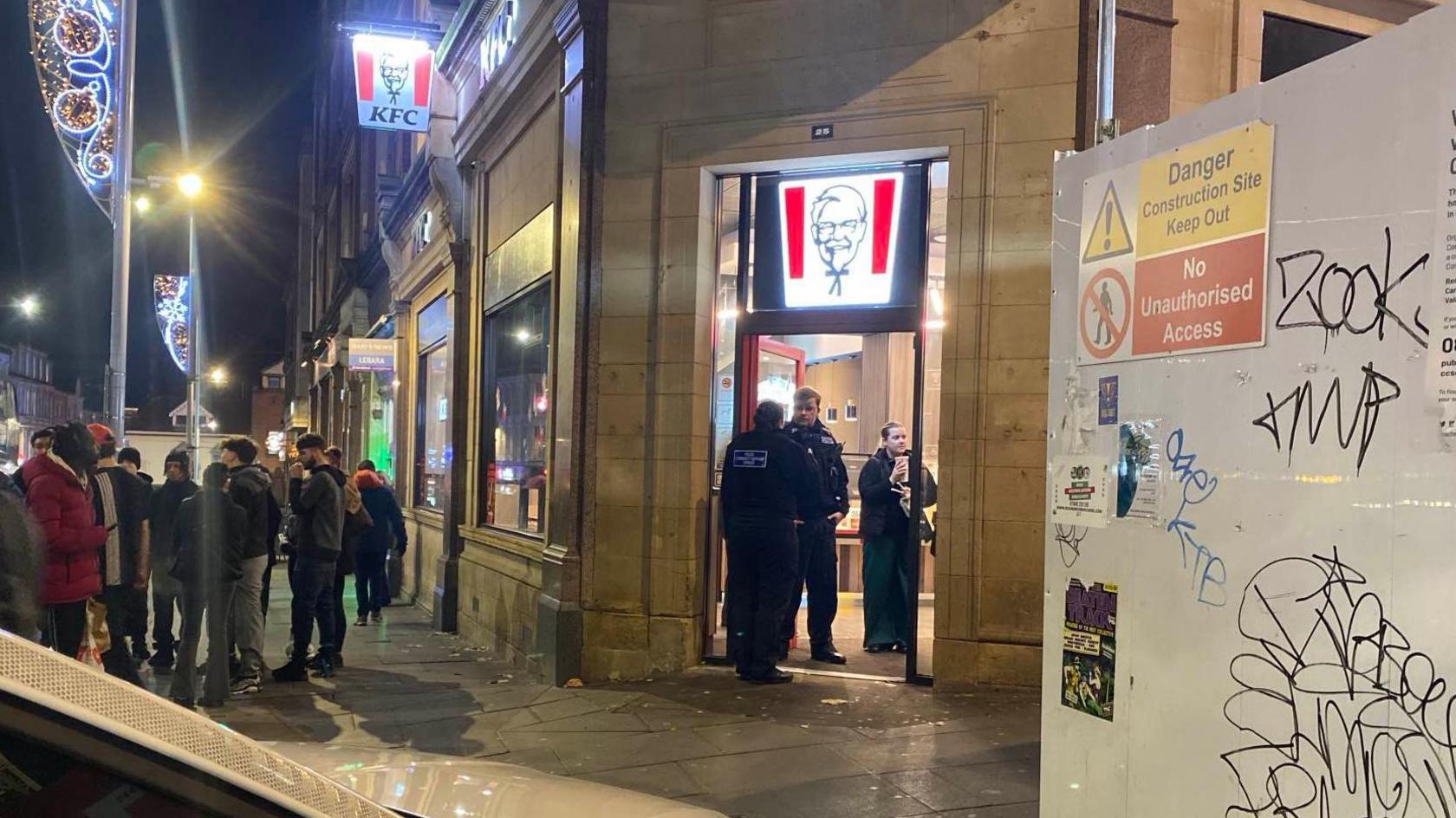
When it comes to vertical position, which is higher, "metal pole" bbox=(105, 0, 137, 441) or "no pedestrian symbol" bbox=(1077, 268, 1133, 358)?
"metal pole" bbox=(105, 0, 137, 441)

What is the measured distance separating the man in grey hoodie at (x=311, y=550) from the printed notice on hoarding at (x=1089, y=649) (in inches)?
266

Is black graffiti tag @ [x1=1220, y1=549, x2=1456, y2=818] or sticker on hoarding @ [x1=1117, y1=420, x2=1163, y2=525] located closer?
black graffiti tag @ [x1=1220, y1=549, x2=1456, y2=818]

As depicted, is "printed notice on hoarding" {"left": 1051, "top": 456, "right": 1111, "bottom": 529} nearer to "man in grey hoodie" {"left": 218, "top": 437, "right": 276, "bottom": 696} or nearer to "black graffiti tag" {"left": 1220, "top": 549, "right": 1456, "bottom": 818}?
"black graffiti tag" {"left": 1220, "top": 549, "right": 1456, "bottom": 818}

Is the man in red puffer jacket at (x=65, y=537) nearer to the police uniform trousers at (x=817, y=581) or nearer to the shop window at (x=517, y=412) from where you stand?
the shop window at (x=517, y=412)

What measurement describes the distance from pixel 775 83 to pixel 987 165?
5.59 ft

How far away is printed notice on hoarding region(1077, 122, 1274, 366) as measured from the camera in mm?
2600

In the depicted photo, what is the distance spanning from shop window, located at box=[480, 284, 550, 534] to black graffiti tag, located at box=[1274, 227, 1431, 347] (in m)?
6.89

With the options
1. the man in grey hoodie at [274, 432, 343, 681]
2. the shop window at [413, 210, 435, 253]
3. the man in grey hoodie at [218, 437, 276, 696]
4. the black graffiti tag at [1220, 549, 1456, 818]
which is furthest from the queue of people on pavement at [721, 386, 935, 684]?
the shop window at [413, 210, 435, 253]

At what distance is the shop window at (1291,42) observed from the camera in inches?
293

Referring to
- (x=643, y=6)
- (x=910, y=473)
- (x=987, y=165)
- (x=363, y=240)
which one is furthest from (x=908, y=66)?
(x=363, y=240)

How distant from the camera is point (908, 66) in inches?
276

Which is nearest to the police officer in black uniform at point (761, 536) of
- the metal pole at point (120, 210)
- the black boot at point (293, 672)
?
the black boot at point (293, 672)

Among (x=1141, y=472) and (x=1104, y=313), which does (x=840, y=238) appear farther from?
(x=1141, y=472)

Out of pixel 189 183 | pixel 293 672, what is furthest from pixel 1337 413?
pixel 189 183
